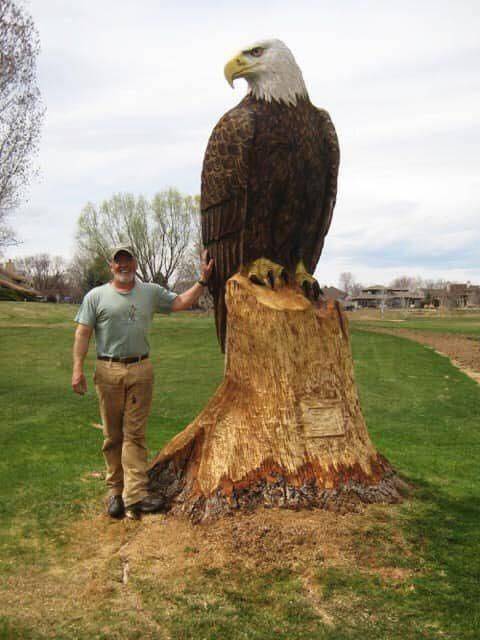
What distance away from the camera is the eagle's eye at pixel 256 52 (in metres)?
4.41

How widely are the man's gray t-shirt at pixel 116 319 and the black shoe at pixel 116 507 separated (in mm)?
1088

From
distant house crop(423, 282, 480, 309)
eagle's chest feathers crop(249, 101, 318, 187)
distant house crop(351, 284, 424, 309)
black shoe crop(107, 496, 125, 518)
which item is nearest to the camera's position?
black shoe crop(107, 496, 125, 518)

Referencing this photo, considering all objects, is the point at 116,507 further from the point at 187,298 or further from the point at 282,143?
the point at 282,143

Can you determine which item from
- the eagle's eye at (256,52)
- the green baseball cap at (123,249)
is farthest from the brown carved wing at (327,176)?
the green baseball cap at (123,249)

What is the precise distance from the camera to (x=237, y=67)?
14.6ft

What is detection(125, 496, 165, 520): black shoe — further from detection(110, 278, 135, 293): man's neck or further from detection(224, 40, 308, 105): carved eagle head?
detection(224, 40, 308, 105): carved eagle head

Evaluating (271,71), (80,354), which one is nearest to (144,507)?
(80,354)

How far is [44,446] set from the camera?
6.51 meters

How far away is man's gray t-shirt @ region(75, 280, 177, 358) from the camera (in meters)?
3.78

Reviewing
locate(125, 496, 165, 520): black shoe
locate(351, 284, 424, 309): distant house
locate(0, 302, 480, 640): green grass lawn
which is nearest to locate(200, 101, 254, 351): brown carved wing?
locate(125, 496, 165, 520): black shoe

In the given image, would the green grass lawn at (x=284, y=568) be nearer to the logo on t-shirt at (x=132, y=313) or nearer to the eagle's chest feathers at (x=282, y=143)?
the logo on t-shirt at (x=132, y=313)

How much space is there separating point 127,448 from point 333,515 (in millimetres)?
1509

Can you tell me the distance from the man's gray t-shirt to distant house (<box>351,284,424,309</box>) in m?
81.4

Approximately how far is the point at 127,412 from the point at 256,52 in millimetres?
3039
